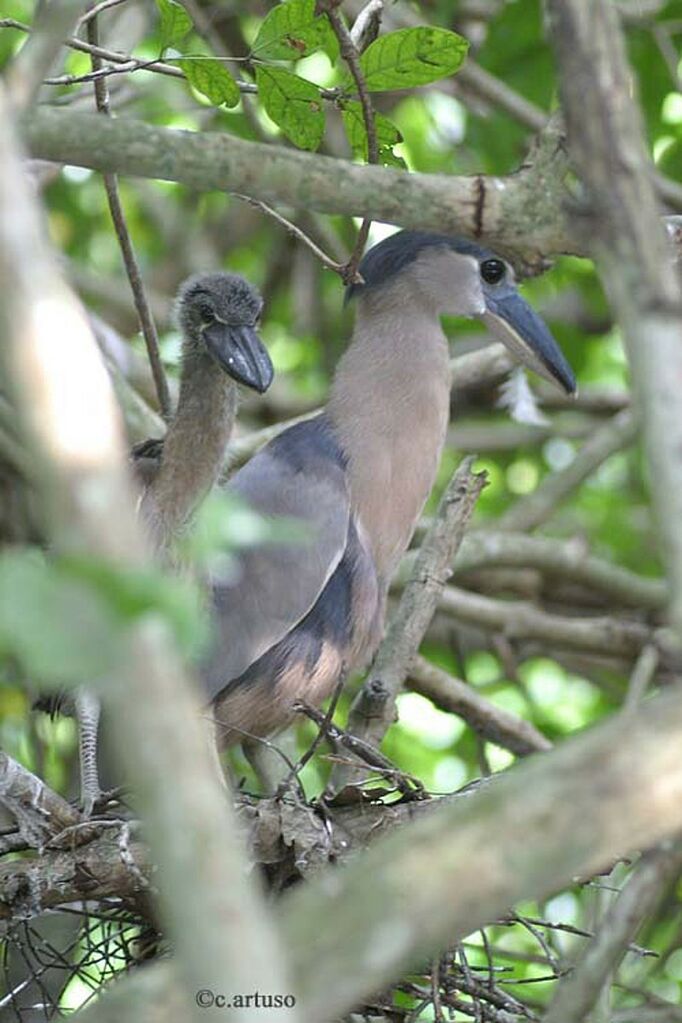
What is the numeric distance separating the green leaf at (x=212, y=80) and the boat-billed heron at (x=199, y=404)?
0.73 meters

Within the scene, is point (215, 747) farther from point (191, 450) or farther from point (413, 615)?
point (191, 450)

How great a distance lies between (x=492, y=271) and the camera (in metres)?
2.85

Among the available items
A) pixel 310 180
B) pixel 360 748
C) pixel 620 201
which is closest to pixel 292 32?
pixel 310 180

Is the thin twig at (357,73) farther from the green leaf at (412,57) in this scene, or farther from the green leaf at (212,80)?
the green leaf at (212,80)

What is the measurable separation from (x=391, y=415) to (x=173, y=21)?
3.62ft

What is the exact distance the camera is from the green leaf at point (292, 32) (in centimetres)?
175

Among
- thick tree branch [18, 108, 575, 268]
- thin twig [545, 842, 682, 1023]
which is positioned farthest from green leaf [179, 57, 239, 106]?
thin twig [545, 842, 682, 1023]

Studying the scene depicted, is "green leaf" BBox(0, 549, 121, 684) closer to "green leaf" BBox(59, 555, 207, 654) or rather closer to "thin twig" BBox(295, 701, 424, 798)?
"green leaf" BBox(59, 555, 207, 654)

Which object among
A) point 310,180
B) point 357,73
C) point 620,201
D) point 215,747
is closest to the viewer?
point 620,201

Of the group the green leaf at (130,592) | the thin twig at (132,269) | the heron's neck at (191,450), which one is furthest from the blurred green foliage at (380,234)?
the green leaf at (130,592)

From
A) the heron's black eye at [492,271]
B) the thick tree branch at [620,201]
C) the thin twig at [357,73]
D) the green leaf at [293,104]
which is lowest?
the thick tree branch at [620,201]

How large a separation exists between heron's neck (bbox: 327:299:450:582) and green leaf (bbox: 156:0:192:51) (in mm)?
1061

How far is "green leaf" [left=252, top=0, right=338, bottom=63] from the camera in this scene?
1746 millimetres

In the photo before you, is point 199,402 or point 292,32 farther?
point 199,402
